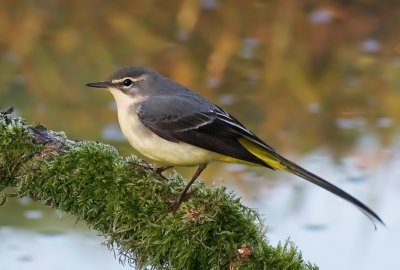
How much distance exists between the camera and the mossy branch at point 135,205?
4.60m

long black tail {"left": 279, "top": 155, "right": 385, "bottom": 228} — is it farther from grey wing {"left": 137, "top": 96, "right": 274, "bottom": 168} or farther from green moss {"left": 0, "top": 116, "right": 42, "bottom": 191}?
green moss {"left": 0, "top": 116, "right": 42, "bottom": 191}

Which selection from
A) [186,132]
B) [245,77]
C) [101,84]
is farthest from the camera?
[245,77]

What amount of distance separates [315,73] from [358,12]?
5.47ft

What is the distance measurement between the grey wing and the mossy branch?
0.26 m

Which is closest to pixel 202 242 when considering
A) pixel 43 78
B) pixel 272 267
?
pixel 272 267

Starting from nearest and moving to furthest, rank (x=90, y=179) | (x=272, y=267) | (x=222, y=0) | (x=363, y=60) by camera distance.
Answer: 1. (x=272, y=267)
2. (x=90, y=179)
3. (x=363, y=60)
4. (x=222, y=0)

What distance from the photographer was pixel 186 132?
527 centimetres

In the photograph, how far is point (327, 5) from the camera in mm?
12914

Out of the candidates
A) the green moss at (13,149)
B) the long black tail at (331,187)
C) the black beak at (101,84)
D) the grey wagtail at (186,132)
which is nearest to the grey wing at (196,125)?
the grey wagtail at (186,132)

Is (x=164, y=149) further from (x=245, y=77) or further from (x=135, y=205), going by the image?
(x=245, y=77)

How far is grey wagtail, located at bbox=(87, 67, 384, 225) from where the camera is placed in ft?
17.0

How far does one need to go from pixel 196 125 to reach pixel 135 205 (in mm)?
634

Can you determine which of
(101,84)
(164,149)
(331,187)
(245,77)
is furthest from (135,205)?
(245,77)

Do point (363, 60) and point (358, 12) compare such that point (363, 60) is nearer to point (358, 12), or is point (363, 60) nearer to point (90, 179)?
point (358, 12)
